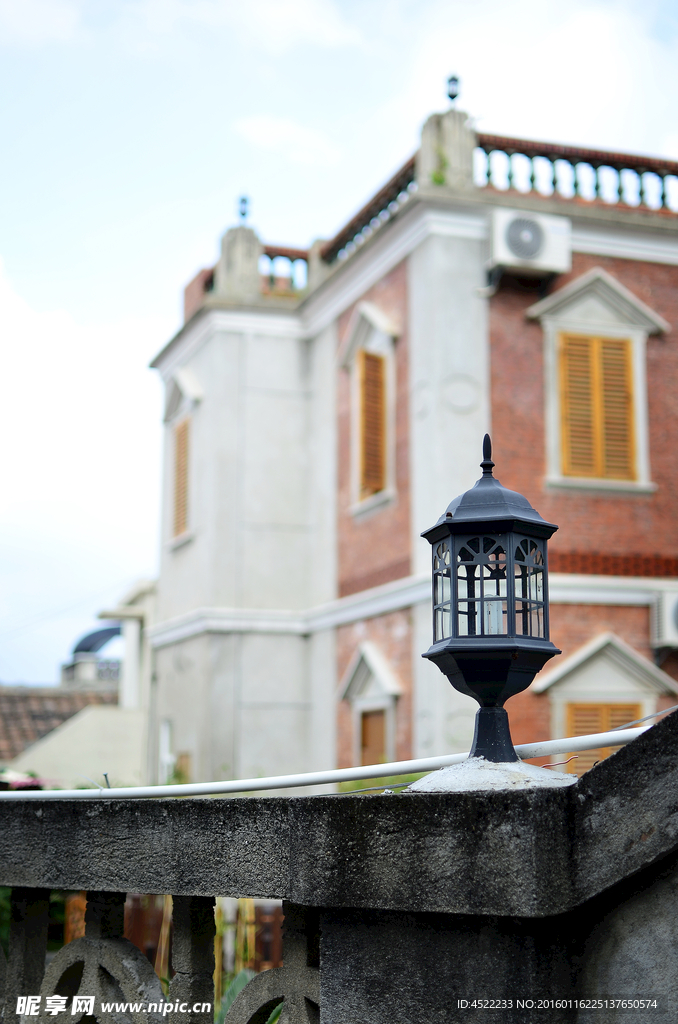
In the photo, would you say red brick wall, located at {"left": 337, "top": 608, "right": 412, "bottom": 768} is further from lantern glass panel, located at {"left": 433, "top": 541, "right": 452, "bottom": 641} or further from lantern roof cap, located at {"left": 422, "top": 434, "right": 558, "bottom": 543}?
lantern roof cap, located at {"left": 422, "top": 434, "right": 558, "bottom": 543}

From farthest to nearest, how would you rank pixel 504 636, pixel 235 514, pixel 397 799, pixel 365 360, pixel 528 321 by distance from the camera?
pixel 235 514 < pixel 365 360 < pixel 528 321 < pixel 504 636 < pixel 397 799

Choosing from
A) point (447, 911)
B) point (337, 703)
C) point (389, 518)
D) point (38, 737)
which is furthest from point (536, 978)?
point (38, 737)

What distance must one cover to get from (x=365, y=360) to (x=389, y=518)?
73.0 inches

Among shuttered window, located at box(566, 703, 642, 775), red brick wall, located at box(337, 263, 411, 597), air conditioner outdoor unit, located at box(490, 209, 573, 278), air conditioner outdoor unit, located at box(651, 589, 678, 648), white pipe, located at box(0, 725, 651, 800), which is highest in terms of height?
air conditioner outdoor unit, located at box(490, 209, 573, 278)

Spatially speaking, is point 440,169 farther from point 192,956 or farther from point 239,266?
point 192,956

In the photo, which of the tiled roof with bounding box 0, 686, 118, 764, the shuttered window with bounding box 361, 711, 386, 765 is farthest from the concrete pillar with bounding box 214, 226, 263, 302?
the tiled roof with bounding box 0, 686, 118, 764

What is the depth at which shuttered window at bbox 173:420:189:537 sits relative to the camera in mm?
15625

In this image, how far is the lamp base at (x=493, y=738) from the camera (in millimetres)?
2250

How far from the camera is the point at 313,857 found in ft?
6.94

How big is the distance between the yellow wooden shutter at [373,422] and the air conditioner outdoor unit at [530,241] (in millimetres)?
1831

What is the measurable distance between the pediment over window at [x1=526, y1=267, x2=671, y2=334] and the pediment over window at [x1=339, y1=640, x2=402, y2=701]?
4.13 meters

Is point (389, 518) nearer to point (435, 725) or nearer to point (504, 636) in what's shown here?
point (435, 725)

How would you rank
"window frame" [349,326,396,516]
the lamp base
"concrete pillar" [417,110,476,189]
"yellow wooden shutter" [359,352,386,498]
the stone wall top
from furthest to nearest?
"yellow wooden shutter" [359,352,386,498] < "window frame" [349,326,396,516] < "concrete pillar" [417,110,476,189] < the lamp base < the stone wall top

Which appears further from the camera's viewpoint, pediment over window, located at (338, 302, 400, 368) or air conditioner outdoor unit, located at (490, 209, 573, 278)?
pediment over window, located at (338, 302, 400, 368)
